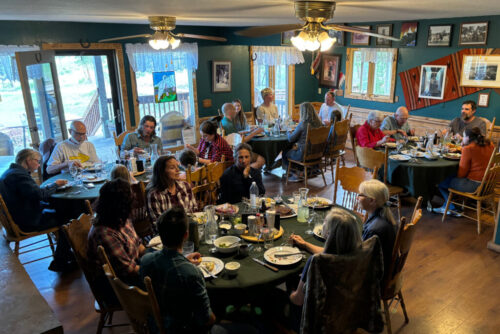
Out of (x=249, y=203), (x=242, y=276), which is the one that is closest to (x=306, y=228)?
(x=249, y=203)

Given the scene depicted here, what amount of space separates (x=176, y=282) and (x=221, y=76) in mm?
6787

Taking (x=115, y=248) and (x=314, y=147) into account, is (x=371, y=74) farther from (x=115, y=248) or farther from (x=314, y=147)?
(x=115, y=248)

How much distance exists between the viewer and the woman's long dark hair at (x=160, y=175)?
309 cm

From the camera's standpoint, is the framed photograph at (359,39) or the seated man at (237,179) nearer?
the seated man at (237,179)

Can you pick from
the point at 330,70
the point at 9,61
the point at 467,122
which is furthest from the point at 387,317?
the point at 330,70

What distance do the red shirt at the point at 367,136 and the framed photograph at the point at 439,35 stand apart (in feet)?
7.83

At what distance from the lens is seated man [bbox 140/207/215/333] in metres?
1.95

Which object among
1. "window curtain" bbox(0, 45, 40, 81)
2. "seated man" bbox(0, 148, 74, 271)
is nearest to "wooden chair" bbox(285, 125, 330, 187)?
"seated man" bbox(0, 148, 74, 271)

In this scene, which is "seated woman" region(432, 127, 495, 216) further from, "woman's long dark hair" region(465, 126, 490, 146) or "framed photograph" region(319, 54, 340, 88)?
"framed photograph" region(319, 54, 340, 88)

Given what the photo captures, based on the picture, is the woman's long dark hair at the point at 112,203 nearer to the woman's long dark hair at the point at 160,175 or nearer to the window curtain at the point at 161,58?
the woman's long dark hair at the point at 160,175

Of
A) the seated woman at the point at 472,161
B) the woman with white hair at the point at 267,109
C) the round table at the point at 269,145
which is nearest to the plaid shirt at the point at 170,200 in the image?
the round table at the point at 269,145

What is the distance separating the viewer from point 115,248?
243 centimetres

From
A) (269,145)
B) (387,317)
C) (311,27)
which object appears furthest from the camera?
(269,145)

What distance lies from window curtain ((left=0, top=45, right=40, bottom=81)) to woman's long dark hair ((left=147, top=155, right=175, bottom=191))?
4019 mm
